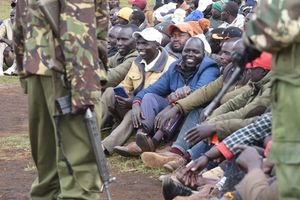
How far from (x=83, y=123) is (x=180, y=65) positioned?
291 cm

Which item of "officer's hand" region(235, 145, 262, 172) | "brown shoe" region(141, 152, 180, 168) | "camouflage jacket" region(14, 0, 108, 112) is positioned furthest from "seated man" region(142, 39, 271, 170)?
"officer's hand" region(235, 145, 262, 172)

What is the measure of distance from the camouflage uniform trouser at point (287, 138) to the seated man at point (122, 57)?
4.96 m

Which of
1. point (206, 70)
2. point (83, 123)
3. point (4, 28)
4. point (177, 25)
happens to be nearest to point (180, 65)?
point (206, 70)

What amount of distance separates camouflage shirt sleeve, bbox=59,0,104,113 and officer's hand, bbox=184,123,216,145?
3.92 ft

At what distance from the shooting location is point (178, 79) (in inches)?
281

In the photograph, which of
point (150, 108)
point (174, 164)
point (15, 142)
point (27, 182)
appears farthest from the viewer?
point (15, 142)

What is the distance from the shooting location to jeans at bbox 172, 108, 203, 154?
6.55m

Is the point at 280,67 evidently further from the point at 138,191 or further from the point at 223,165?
the point at 138,191

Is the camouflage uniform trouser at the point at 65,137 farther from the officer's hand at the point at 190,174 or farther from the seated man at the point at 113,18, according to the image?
the seated man at the point at 113,18

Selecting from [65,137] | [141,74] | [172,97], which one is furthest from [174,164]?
[65,137]

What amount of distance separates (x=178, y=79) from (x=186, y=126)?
684mm

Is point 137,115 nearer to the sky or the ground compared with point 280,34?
nearer to the ground

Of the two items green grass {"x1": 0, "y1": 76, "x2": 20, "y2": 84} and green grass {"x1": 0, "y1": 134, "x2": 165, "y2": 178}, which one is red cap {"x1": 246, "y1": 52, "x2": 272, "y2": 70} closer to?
green grass {"x1": 0, "y1": 134, "x2": 165, "y2": 178}

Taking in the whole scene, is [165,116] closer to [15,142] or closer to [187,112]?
[187,112]
